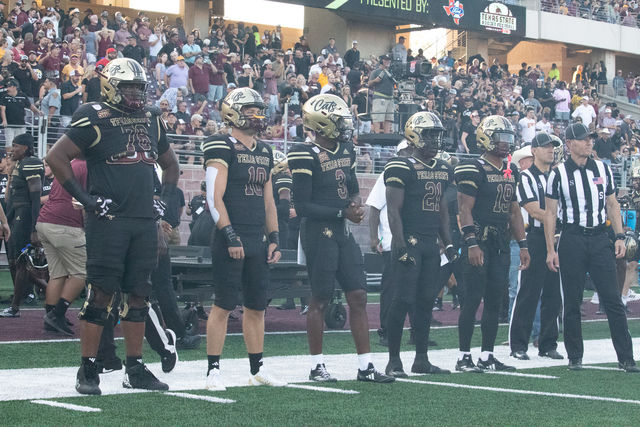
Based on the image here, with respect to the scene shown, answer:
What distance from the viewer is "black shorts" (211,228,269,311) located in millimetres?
7039

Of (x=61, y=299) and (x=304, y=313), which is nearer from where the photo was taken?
(x=61, y=299)

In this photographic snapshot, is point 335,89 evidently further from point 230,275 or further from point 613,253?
point 230,275

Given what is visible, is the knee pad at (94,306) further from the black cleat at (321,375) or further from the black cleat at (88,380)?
the black cleat at (321,375)

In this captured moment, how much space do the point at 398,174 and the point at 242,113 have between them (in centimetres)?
144

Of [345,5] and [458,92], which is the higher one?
[345,5]

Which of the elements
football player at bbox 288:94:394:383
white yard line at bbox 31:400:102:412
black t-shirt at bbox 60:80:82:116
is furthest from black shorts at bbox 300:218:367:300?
black t-shirt at bbox 60:80:82:116

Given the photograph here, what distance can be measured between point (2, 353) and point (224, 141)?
281 centimetres

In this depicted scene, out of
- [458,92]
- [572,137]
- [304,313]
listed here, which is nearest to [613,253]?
[572,137]

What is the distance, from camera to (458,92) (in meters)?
26.8

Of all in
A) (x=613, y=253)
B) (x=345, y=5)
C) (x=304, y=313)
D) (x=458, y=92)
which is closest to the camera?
(x=613, y=253)

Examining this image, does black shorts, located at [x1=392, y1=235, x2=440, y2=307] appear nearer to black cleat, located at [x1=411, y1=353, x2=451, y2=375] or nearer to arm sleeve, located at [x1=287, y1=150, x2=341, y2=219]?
black cleat, located at [x1=411, y1=353, x2=451, y2=375]

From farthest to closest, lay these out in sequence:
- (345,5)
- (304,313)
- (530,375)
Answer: (345,5), (304,313), (530,375)

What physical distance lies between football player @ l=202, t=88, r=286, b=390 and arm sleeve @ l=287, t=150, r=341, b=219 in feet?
0.79

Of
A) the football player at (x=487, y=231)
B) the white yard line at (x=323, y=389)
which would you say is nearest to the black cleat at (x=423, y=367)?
the football player at (x=487, y=231)
